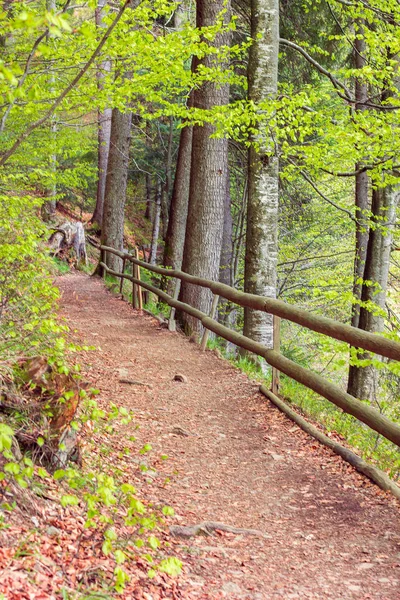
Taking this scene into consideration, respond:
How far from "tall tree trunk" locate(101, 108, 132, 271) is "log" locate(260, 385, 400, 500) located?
11.8m

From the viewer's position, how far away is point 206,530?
14.7 feet

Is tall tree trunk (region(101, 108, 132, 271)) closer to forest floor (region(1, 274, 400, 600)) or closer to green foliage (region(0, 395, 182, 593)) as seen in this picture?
forest floor (region(1, 274, 400, 600))

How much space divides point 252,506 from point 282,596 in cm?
133

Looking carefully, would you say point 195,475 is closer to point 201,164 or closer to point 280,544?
point 280,544

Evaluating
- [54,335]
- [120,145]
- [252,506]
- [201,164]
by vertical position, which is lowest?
[252,506]

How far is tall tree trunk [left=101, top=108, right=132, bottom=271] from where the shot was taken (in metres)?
18.2

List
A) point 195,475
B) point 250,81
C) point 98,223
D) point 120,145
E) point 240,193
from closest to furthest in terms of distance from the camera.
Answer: point 195,475, point 250,81, point 120,145, point 240,193, point 98,223

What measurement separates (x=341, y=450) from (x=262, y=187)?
205 inches

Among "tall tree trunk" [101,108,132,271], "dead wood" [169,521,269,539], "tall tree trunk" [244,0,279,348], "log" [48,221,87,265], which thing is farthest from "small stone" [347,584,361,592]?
"log" [48,221,87,265]

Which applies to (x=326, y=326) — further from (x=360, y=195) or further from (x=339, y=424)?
(x=360, y=195)

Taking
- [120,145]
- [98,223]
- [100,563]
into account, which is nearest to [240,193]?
[120,145]

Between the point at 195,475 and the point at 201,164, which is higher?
the point at 201,164

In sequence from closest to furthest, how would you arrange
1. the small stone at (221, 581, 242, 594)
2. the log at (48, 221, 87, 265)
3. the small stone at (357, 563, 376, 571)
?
the small stone at (221, 581, 242, 594)
the small stone at (357, 563, 376, 571)
the log at (48, 221, 87, 265)

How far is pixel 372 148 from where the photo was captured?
10.7 meters
